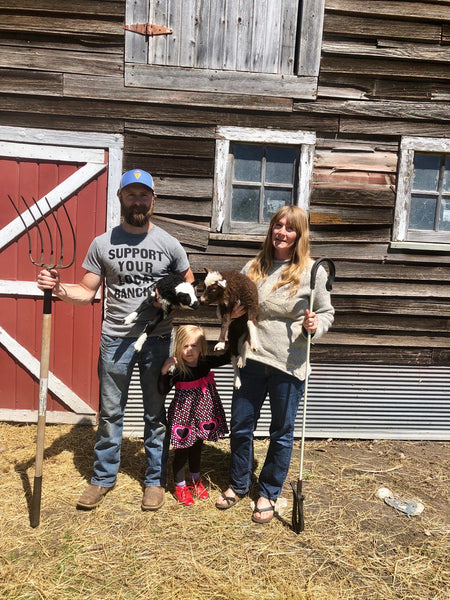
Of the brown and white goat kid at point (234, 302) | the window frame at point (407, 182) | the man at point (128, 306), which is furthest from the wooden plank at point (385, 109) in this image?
the brown and white goat kid at point (234, 302)

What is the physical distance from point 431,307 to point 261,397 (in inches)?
99.8

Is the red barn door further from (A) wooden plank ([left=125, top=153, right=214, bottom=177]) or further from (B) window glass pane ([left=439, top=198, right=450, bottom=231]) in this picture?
(B) window glass pane ([left=439, top=198, right=450, bottom=231])

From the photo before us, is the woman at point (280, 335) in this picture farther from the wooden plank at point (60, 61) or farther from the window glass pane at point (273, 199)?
the wooden plank at point (60, 61)

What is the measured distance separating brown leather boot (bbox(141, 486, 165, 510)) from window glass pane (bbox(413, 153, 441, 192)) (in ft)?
12.4

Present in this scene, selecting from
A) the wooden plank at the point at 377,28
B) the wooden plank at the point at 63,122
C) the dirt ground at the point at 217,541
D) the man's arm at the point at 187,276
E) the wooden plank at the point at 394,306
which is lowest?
the dirt ground at the point at 217,541

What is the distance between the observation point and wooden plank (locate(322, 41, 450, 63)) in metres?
4.70

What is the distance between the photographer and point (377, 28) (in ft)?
15.4

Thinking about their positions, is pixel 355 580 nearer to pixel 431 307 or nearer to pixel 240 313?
pixel 240 313

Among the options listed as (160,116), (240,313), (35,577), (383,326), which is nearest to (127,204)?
(240,313)

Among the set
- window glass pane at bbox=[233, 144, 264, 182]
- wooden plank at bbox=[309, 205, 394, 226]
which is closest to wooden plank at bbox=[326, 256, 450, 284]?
wooden plank at bbox=[309, 205, 394, 226]

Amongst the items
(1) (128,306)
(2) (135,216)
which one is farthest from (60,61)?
(1) (128,306)

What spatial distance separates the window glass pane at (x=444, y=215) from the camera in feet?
16.7

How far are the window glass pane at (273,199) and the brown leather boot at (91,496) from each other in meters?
2.85

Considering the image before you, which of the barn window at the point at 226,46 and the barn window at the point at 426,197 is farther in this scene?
the barn window at the point at 426,197
